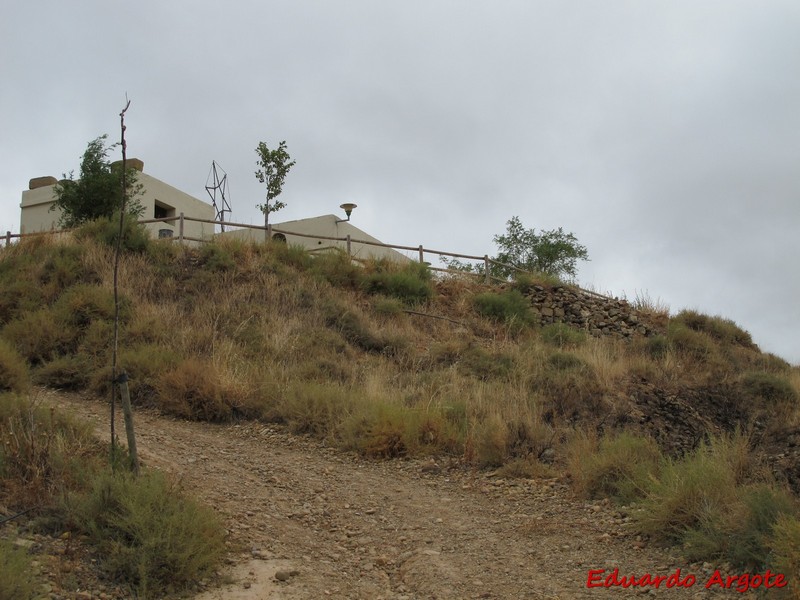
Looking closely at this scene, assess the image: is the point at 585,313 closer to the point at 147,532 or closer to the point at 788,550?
the point at 788,550

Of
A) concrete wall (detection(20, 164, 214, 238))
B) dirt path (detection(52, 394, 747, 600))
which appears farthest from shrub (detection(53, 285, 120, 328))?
concrete wall (detection(20, 164, 214, 238))

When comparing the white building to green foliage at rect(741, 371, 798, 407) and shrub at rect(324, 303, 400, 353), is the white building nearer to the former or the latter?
shrub at rect(324, 303, 400, 353)

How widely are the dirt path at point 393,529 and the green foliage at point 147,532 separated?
Result: 0.24 meters

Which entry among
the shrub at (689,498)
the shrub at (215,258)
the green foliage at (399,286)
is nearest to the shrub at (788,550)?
the shrub at (689,498)

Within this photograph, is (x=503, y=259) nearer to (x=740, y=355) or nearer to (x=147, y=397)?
(x=740, y=355)

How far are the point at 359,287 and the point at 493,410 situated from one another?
1088cm

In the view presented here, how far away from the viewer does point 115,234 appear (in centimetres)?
1875

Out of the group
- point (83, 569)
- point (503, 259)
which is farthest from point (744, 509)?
point (503, 259)

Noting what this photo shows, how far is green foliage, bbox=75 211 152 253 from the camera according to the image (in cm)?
1856

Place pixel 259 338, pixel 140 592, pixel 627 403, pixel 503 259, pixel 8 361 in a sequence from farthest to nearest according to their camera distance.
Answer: pixel 503 259 → pixel 259 338 → pixel 627 403 → pixel 8 361 → pixel 140 592

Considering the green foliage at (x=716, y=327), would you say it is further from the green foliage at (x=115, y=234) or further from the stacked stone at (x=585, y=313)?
the green foliage at (x=115, y=234)

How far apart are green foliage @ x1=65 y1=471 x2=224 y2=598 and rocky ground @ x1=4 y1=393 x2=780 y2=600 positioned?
0.50ft

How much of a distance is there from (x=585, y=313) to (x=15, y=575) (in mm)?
20761

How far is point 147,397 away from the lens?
1154 cm
